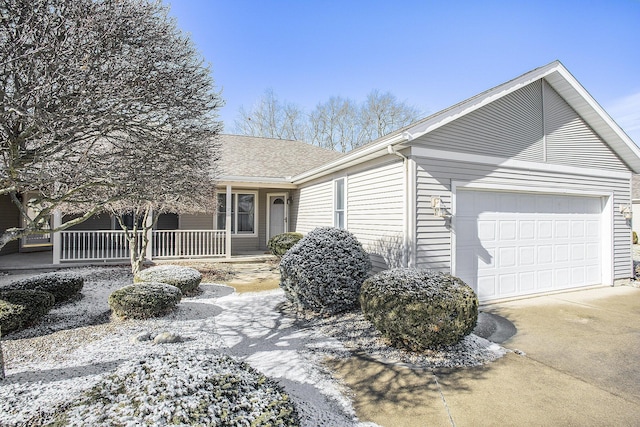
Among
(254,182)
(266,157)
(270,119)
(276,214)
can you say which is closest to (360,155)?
(254,182)

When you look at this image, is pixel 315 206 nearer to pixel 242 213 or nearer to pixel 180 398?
pixel 242 213

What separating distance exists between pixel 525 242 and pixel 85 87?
796cm

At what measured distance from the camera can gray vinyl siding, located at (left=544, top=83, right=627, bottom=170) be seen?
748cm

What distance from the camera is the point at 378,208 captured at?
6910mm

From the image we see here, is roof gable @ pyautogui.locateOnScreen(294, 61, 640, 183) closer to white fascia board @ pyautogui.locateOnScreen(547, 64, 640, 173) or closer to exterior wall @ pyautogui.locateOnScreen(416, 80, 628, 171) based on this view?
white fascia board @ pyautogui.locateOnScreen(547, 64, 640, 173)

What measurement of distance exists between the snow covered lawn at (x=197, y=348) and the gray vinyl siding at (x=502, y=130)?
3599mm

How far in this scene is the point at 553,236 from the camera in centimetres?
769

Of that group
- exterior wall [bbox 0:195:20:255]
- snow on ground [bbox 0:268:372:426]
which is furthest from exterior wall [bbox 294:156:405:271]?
exterior wall [bbox 0:195:20:255]

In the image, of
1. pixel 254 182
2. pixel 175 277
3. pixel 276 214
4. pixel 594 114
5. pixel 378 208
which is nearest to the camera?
pixel 175 277

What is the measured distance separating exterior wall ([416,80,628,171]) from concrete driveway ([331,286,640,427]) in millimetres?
3479

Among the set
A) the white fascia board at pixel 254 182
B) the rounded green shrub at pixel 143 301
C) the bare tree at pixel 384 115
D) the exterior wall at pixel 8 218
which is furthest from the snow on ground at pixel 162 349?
the bare tree at pixel 384 115

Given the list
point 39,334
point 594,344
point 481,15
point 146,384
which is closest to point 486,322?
point 594,344

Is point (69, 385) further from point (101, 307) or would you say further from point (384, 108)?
point (384, 108)

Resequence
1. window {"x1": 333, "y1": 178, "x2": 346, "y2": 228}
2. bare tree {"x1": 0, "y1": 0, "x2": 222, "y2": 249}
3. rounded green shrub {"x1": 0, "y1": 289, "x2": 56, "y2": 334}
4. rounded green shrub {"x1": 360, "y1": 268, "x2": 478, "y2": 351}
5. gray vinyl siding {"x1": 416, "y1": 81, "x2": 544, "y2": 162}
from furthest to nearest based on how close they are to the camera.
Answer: window {"x1": 333, "y1": 178, "x2": 346, "y2": 228}
gray vinyl siding {"x1": 416, "y1": 81, "x2": 544, "y2": 162}
rounded green shrub {"x1": 0, "y1": 289, "x2": 56, "y2": 334}
rounded green shrub {"x1": 360, "y1": 268, "x2": 478, "y2": 351}
bare tree {"x1": 0, "y1": 0, "x2": 222, "y2": 249}
